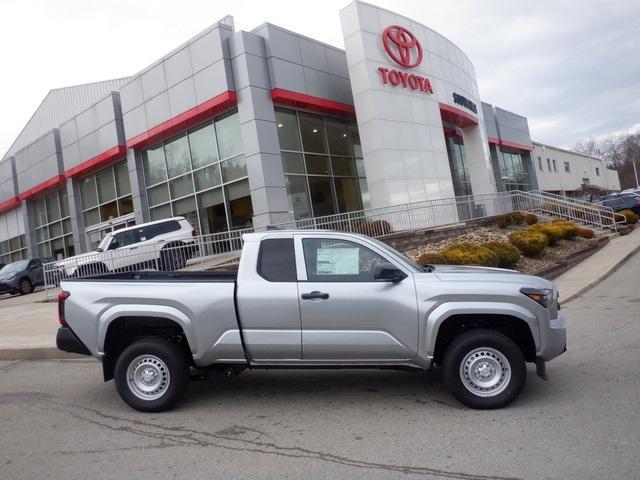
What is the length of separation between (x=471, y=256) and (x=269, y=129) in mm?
9137

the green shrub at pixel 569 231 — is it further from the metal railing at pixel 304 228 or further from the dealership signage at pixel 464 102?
the dealership signage at pixel 464 102

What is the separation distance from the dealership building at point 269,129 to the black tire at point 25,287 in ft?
15.6

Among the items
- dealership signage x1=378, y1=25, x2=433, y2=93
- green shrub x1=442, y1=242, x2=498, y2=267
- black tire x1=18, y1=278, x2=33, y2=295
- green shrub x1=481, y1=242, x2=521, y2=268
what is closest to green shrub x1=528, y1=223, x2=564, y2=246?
green shrub x1=481, y1=242, x2=521, y2=268

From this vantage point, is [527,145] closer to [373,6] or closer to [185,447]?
[373,6]

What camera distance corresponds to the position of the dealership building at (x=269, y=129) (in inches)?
718

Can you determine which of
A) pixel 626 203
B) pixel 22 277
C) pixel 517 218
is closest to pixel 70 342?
pixel 517 218

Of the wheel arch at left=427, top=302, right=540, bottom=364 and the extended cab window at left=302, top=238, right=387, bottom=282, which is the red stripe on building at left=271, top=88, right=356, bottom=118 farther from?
the wheel arch at left=427, top=302, right=540, bottom=364

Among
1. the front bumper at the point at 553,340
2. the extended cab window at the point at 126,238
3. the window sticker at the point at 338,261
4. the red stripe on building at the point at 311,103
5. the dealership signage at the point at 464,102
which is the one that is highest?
the dealership signage at the point at 464,102

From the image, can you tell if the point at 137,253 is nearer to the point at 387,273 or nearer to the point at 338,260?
the point at 338,260

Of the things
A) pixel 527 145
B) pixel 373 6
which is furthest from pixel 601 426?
pixel 527 145

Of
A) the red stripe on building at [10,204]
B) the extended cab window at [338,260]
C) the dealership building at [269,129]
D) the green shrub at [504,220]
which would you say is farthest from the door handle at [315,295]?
the red stripe on building at [10,204]

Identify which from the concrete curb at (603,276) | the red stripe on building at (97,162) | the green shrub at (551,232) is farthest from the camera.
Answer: the red stripe on building at (97,162)

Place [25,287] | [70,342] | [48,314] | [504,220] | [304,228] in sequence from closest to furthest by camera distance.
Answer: [70,342] < [48,314] < [304,228] < [504,220] < [25,287]

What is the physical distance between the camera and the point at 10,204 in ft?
104
